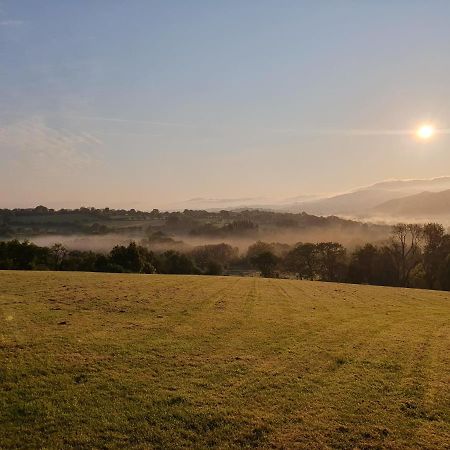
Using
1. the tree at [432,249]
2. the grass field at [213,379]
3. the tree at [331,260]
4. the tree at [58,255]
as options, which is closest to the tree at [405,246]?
the tree at [432,249]

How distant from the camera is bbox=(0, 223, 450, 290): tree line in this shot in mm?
85500

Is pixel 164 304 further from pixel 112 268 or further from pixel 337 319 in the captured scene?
pixel 112 268

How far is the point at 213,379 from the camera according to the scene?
56.3 ft

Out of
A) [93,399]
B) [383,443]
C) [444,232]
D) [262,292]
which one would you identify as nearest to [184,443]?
[93,399]

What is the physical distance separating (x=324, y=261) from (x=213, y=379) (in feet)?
323

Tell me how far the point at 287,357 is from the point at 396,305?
2640 centimetres

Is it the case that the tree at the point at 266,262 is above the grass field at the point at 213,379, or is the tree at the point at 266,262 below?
below

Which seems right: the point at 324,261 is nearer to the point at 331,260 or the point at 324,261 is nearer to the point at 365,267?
the point at 331,260

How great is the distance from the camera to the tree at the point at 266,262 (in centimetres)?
11488

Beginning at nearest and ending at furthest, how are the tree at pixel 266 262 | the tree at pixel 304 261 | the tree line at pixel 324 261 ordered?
the tree line at pixel 324 261 → the tree at pixel 304 261 → the tree at pixel 266 262

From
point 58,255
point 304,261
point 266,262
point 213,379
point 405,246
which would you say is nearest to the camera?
point 213,379

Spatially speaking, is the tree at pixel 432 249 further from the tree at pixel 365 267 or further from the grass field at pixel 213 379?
the grass field at pixel 213 379

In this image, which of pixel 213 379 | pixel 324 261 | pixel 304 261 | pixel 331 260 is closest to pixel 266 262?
pixel 304 261

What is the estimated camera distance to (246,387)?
1656cm
